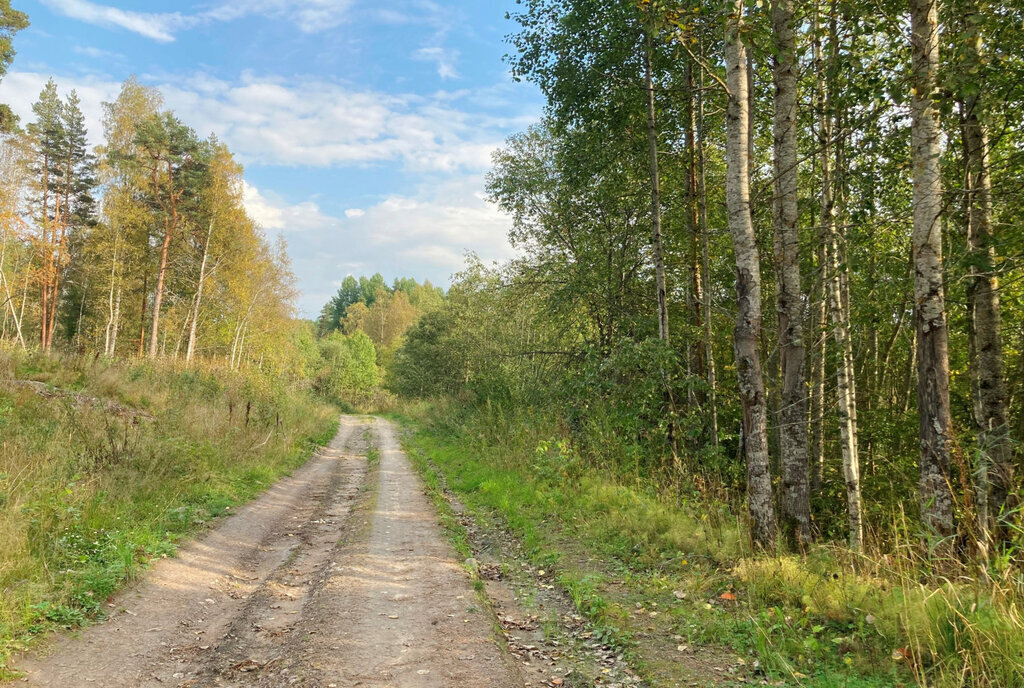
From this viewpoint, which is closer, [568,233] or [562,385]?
[562,385]

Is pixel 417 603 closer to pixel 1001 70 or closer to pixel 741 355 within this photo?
pixel 741 355

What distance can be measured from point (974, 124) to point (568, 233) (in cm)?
892

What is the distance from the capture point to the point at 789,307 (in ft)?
20.8

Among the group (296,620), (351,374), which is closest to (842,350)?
(296,620)

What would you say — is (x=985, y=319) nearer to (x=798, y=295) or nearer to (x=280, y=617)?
A: (x=798, y=295)

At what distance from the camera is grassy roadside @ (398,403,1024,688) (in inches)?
131

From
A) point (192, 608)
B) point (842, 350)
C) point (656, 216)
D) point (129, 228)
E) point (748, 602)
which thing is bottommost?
point (192, 608)

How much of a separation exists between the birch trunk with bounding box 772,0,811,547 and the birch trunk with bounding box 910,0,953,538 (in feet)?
4.11

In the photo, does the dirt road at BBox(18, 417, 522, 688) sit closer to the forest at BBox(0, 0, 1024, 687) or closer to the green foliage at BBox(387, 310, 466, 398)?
the forest at BBox(0, 0, 1024, 687)

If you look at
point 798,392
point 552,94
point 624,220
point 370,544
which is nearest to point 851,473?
point 798,392

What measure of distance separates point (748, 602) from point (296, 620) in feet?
13.7

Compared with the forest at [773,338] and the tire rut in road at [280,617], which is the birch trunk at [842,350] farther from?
the tire rut in road at [280,617]

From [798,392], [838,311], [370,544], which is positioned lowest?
[370,544]

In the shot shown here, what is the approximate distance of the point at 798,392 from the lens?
6.41 m
